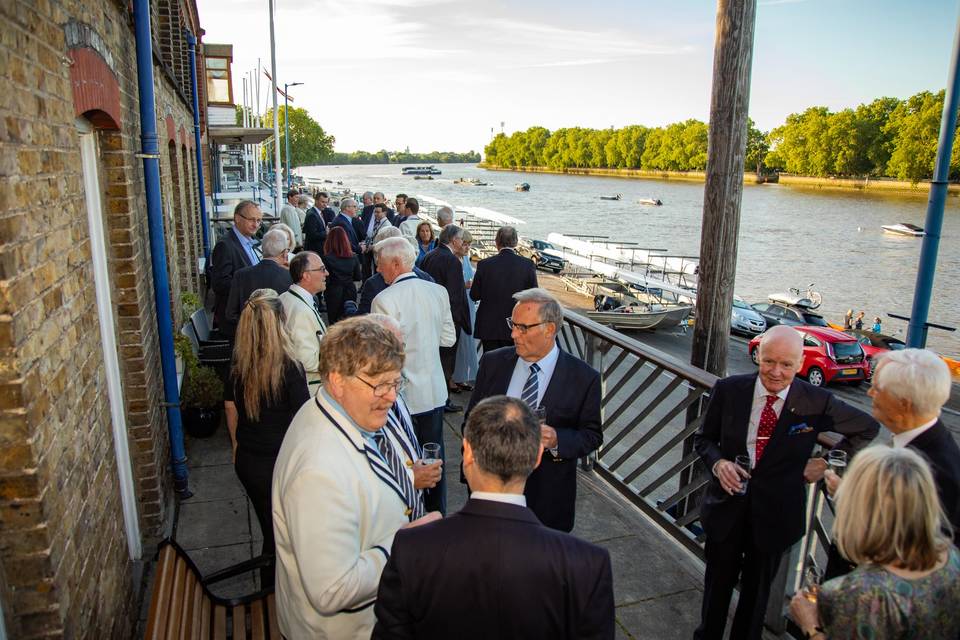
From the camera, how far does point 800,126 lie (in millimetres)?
132125

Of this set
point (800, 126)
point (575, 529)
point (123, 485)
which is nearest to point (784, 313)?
point (575, 529)

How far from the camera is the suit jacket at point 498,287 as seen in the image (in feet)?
19.3

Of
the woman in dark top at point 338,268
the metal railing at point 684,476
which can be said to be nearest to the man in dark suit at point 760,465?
the metal railing at point 684,476

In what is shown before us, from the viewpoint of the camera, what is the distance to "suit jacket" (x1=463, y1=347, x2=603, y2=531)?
316 centimetres

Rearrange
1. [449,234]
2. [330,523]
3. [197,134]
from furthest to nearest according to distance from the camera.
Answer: [197,134] → [449,234] → [330,523]

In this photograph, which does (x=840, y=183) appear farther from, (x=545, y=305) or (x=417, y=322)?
(x=545, y=305)

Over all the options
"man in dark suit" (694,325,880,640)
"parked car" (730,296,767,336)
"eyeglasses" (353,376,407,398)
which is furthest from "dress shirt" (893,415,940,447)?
"parked car" (730,296,767,336)

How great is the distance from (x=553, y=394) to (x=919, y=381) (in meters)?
1.47

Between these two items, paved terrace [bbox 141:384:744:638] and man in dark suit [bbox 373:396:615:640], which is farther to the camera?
paved terrace [bbox 141:384:744:638]

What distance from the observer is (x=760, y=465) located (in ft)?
9.86

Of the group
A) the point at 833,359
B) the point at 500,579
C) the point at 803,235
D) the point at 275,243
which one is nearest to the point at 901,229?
the point at 803,235

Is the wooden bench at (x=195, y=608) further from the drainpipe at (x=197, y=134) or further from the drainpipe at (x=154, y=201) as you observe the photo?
the drainpipe at (x=197, y=134)

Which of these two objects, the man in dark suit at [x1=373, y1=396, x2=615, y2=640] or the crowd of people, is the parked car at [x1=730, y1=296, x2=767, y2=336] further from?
the man in dark suit at [x1=373, y1=396, x2=615, y2=640]

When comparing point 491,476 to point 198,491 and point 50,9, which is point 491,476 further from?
point 198,491
